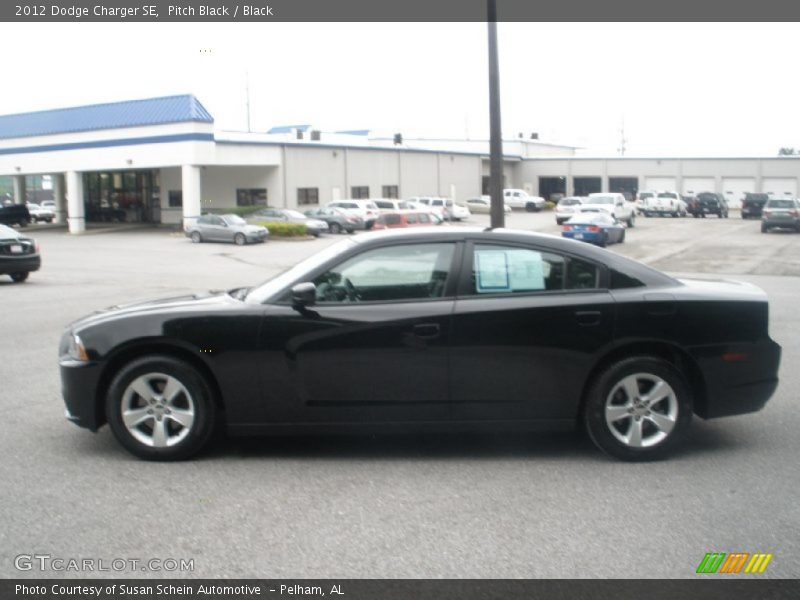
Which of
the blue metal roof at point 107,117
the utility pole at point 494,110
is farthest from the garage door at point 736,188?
the utility pole at point 494,110

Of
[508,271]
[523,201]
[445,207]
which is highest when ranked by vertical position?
[523,201]

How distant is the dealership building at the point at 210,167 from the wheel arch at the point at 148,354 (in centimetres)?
4113

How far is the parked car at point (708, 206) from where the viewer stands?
60.5m

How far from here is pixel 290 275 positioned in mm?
6297

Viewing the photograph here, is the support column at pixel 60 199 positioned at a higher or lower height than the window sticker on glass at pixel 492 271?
higher

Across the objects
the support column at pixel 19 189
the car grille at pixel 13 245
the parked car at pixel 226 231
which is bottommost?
the car grille at pixel 13 245

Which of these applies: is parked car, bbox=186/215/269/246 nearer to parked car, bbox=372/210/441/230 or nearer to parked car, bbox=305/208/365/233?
parked car, bbox=372/210/441/230

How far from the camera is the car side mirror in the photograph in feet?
19.4

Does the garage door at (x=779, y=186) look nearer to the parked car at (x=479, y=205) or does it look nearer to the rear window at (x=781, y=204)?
the parked car at (x=479, y=205)

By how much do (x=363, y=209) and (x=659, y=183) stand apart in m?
39.0

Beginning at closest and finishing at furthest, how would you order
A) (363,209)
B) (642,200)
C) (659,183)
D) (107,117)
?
(363,209)
(107,117)
(642,200)
(659,183)

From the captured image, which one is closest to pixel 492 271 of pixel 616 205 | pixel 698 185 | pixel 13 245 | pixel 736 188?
pixel 13 245

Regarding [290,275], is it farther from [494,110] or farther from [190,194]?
[190,194]

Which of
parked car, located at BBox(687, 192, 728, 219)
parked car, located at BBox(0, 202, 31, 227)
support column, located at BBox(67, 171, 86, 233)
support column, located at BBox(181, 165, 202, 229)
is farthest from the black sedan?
parked car, located at BBox(687, 192, 728, 219)
